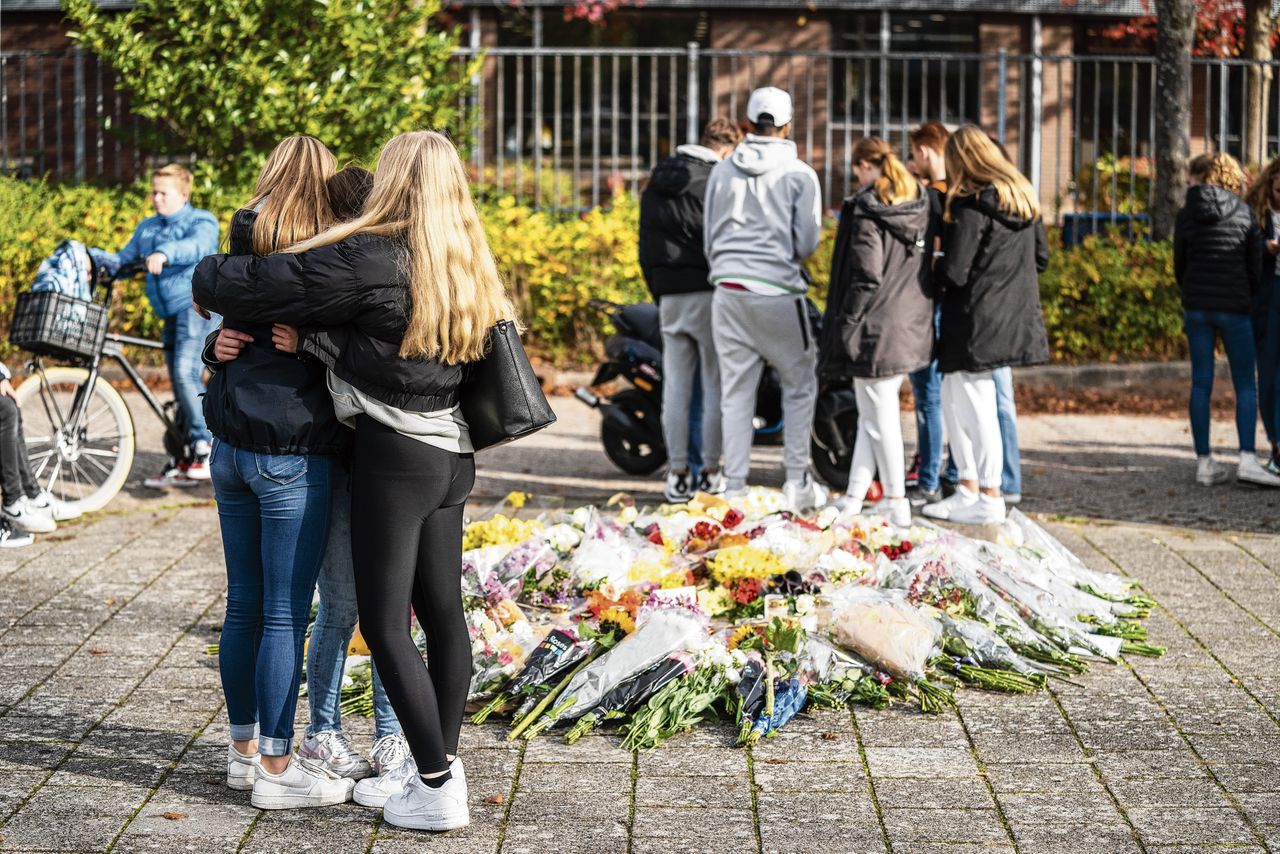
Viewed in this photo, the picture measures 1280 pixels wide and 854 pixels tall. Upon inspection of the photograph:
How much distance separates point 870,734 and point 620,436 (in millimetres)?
4559

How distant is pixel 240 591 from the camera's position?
429 cm

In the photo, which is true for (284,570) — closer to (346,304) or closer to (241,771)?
(241,771)

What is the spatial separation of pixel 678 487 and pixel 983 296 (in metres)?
1.95

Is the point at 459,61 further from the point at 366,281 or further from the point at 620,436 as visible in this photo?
the point at 366,281

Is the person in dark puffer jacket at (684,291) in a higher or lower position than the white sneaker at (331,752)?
higher

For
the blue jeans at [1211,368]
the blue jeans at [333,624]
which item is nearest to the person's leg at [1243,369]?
the blue jeans at [1211,368]

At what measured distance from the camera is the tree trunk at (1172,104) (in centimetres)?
1359

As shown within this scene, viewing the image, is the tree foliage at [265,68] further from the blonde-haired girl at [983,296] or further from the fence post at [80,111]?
the blonde-haired girl at [983,296]

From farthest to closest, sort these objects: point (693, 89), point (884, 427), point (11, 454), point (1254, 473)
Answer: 1. point (693, 89)
2. point (1254, 473)
3. point (884, 427)
4. point (11, 454)

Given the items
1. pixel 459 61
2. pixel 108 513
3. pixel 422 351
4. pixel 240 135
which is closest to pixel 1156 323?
pixel 459 61

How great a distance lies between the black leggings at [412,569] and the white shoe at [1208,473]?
6.20m

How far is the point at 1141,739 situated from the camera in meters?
4.85

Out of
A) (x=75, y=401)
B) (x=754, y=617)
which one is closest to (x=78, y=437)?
(x=75, y=401)

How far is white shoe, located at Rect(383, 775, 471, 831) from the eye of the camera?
4137mm
